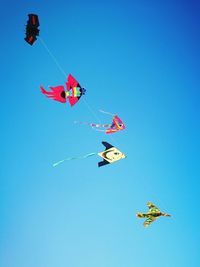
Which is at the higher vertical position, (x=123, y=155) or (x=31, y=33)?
(x=31, y=33)

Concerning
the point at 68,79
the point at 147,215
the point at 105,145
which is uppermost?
the point at 68,79

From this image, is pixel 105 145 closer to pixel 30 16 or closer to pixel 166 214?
pixel 166 214

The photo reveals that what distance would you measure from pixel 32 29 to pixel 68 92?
5.34 feet

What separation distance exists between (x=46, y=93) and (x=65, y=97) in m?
0.45

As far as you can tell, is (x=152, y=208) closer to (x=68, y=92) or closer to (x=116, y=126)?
(x=116, y=126)

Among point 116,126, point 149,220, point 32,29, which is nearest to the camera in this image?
point 32,29

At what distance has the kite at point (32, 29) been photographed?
905 centimetres

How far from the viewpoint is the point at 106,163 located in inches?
365

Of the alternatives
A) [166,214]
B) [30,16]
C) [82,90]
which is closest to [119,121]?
[82,90]

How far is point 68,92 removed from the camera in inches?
365

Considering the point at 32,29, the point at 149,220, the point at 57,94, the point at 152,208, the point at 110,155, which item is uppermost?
the point at 32,29

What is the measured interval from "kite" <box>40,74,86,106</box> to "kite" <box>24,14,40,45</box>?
1.15 metres

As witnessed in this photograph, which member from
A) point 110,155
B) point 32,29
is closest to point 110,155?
point 110,155

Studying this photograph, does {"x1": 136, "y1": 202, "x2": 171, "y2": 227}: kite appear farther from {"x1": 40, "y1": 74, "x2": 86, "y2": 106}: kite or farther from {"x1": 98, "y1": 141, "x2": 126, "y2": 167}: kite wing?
{"x1": 40, "y1": 74, "x2": 86, "y2": 106}: kite
